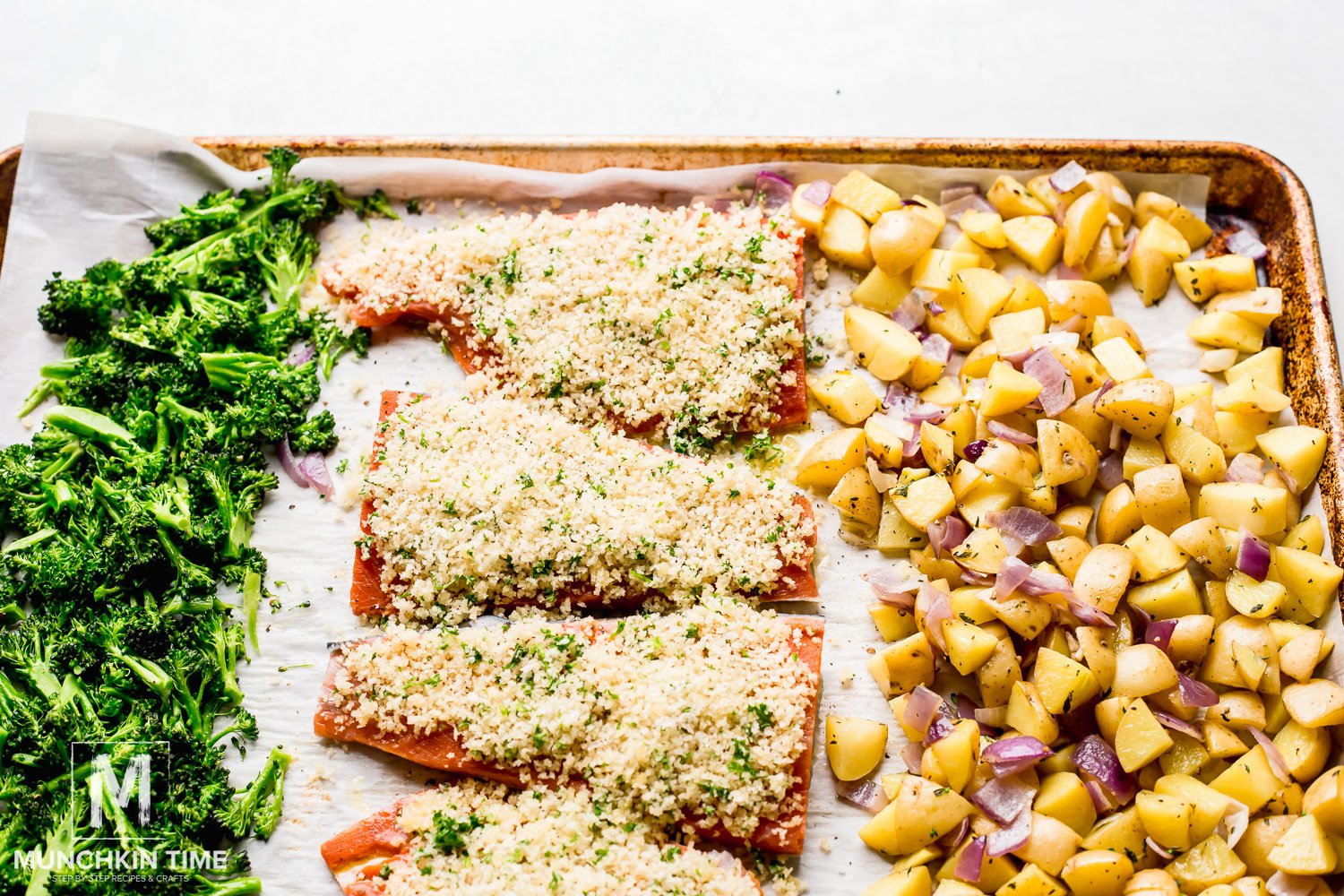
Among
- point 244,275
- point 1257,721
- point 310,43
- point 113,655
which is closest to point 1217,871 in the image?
point 1257,721

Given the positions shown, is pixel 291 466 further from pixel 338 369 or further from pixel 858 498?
pixel 858 498

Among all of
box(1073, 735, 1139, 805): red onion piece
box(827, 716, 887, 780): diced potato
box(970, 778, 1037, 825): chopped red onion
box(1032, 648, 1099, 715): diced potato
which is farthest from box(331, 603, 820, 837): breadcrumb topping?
box(1073, 735, 1139, 805): red onion piece

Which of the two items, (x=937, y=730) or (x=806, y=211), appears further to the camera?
(x=806, y=211)

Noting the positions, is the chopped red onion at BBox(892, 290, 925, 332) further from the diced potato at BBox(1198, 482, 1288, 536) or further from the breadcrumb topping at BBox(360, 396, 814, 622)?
the diced potato at BBox(1198, 482, 1288, 536)

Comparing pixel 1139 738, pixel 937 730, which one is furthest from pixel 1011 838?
pixel 1139 738

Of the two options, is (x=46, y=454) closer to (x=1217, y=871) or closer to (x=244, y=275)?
(x=244, y=275)

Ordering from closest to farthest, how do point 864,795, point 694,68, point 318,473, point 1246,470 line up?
point 864,795
point 1246,470
point 318,473
point 694,68

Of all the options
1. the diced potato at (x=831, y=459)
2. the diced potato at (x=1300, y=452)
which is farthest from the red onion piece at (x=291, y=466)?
the diced potato at (x=1300, y=452)

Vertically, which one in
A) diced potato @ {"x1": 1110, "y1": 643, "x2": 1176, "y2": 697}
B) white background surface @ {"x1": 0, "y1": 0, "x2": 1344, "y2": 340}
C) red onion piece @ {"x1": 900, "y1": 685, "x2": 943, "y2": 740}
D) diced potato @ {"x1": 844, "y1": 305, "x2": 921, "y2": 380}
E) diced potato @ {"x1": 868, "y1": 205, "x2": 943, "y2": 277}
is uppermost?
white background surface @ {"x1": 0, "y1": 0, "x2": 1344, "y2": 340}
